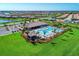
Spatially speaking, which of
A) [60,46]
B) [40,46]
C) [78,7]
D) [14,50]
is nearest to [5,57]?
[14,50]

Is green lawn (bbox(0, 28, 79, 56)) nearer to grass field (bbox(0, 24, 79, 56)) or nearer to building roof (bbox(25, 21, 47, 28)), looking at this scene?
grass field (bbox(0, 24, 79, 56))

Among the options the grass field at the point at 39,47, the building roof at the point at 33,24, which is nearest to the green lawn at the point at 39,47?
the grass field at the point at 39,47

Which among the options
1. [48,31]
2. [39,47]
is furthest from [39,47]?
[48,31]

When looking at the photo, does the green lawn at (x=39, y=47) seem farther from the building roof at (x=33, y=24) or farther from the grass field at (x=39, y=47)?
the building roof at (x=33, y=24)

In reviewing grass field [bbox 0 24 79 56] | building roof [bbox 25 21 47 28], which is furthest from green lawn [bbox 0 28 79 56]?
building roof [bbox 25 21 47 28]

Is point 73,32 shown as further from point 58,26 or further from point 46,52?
point 46,52

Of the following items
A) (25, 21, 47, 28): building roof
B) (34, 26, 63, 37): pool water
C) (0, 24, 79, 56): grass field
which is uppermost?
(25, 21, 47, 28): building roof

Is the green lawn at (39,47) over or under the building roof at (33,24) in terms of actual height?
under

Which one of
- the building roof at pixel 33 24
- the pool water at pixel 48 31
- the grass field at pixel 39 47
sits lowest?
the grass field at pixel 39 47
